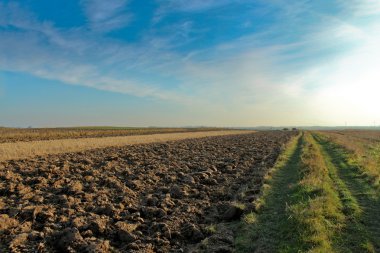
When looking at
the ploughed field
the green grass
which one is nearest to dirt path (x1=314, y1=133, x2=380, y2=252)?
the green grass

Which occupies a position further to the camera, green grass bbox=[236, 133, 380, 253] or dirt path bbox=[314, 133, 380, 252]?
dirt path bbox=[314, 133, 380, 252]

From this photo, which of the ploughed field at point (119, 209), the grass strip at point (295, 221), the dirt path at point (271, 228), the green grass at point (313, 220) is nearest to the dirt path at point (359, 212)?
the green grass at point (313, 220)

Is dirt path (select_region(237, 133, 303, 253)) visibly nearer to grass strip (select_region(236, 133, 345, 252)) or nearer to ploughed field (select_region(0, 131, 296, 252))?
grass strip (select_region(236, 133, 345, 252))

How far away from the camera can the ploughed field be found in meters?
7.48

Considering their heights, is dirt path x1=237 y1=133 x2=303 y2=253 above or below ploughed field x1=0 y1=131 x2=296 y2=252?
below

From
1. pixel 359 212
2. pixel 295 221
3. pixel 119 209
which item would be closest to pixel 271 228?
pixel 295 221

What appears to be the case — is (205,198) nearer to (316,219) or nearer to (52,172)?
(316,219)

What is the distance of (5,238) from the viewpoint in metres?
7.38

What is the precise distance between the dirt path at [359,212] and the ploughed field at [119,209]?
281cm

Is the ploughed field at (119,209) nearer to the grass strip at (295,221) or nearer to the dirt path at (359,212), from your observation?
the grass strip at (295,221)

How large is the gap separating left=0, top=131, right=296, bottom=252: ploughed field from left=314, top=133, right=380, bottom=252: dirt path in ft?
9.23

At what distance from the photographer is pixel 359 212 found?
10.2 meters


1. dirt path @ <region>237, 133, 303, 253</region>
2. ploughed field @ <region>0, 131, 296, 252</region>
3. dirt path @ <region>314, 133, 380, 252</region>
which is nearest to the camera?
ploughed field @ <region>0, 131, 296, 252</region>

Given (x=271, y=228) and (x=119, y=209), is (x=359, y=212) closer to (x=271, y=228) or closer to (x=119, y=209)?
(x=271, y=228)
